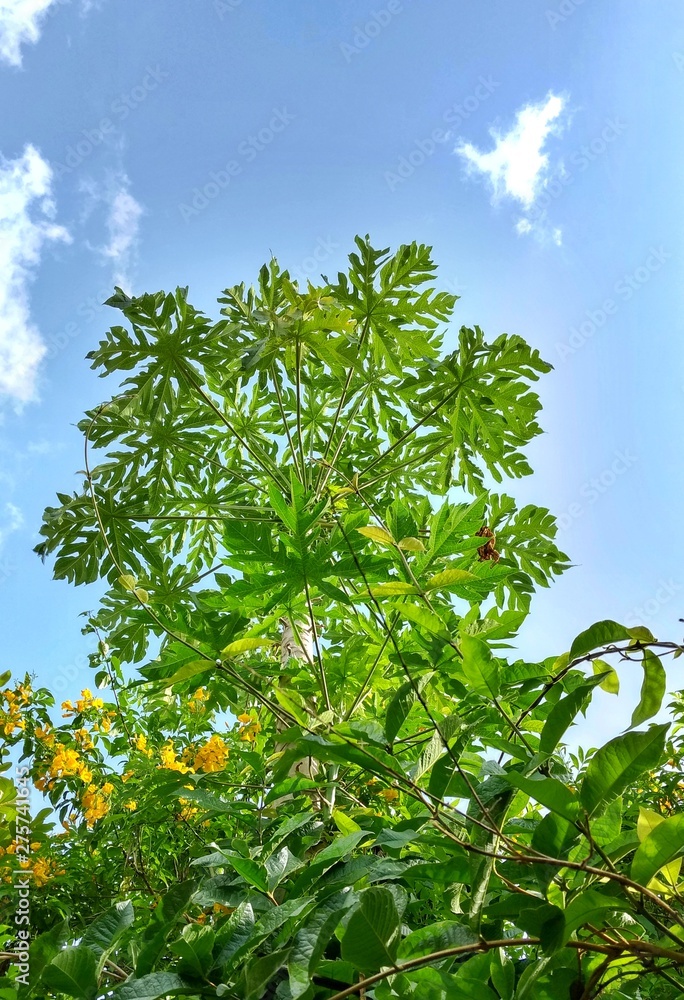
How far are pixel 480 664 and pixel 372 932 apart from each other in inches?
12.1

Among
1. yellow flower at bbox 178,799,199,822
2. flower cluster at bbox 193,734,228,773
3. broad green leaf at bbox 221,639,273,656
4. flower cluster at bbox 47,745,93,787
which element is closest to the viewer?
broad green leaf at bbox 221,639,273,656

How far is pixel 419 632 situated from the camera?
1.27m

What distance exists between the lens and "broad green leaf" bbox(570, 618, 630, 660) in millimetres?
701

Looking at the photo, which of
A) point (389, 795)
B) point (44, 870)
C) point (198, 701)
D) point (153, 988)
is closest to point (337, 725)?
point (153, 988)

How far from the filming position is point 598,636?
718 mm

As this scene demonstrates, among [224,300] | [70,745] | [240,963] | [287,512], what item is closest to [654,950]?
[240,963]

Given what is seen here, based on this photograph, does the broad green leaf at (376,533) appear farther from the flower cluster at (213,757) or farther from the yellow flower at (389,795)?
the flower cluster at (213,757)

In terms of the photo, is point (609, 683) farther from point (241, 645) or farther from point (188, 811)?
point (188, 811)

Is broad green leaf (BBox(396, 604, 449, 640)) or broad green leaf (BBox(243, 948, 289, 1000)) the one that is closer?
broad green leaf (BBox(243, 948, 289, 1000))

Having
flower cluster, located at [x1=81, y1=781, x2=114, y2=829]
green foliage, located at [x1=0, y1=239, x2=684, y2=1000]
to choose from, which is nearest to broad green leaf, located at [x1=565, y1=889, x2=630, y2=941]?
green foliage, located at [x1=0, y1=239, x2=684, y2=1000]

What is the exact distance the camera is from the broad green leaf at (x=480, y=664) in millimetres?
773

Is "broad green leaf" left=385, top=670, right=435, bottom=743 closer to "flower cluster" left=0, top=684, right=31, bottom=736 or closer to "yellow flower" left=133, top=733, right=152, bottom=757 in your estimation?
"yellow flower" left=133, top=733, right=152, bottom=757

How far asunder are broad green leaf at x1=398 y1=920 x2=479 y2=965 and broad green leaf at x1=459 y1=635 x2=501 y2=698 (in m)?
0.24

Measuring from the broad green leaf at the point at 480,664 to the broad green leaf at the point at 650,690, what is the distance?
164 mm
